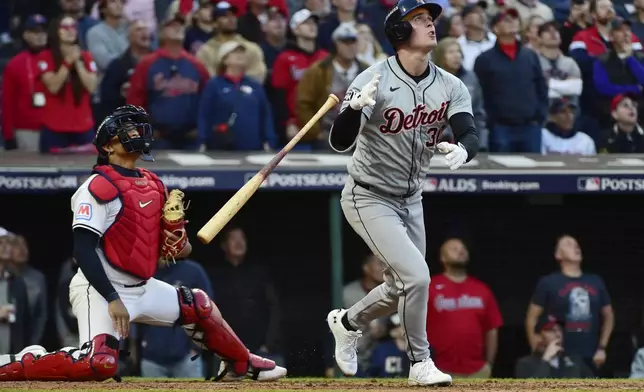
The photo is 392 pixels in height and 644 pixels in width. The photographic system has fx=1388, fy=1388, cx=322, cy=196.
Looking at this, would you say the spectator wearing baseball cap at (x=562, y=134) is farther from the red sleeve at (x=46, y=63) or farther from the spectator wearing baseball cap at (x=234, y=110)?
the red sleeve at (x=46, y=63)

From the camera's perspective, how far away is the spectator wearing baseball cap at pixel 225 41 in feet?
32.1

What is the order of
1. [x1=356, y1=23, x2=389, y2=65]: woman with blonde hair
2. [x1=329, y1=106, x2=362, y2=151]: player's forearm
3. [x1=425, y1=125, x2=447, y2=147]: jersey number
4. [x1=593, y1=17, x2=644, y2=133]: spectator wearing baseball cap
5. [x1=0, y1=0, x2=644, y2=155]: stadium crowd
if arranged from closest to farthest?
1. [x1=329, y1=106, x2=362, y2=151]: player's forearm
2. [x1=425, y1=125, x2=447, y2=147]: jersey number
3. [x1=0, y1=0, x2=644, y2=155]: stadium crowd
4. [x1=356, y1=23, x2=389, y2=65]: woman with blonde hair
5. [x1=593, y1=17, x2=644, y2=133]: spectator wearing baseball cap

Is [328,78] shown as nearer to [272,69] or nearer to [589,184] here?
[272,69]

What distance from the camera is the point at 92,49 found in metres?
9.84

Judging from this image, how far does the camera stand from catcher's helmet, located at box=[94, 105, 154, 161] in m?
6.01

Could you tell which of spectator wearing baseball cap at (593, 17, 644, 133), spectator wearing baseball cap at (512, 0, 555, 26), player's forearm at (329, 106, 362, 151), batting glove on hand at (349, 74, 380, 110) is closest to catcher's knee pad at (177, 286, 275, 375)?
player's forearm at (329, 106, 362, 151)

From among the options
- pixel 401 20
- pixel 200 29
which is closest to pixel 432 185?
pixel 200 29

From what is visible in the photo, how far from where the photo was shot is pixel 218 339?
20.6 feet

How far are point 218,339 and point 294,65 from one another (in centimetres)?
392

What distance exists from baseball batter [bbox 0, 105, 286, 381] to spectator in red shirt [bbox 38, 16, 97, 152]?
3.23 meters

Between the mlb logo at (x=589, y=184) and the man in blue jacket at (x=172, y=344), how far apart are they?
2.60 meters

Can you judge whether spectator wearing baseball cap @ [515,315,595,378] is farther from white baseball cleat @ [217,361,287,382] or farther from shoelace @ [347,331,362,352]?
white baseball cleat @ [217,361,287,382]

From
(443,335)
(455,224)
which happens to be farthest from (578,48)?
(443,335)

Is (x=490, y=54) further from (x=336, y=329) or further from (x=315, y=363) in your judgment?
(x=336, y=329)
